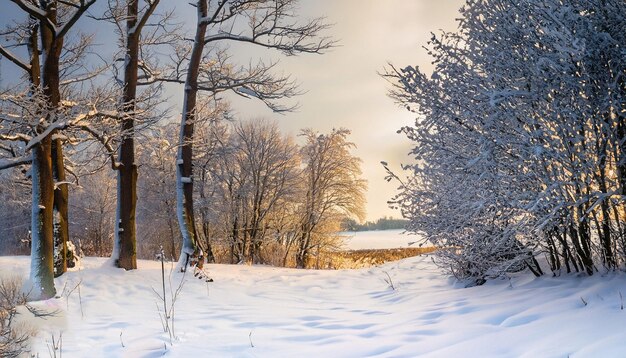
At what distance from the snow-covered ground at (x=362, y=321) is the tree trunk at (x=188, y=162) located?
1.97 metres

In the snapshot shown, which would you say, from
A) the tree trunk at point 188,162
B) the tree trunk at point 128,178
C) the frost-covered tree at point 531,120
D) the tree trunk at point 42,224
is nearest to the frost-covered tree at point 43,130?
the tree trunk at point 42,224

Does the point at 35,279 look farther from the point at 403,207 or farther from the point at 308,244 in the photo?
the point at 308,244

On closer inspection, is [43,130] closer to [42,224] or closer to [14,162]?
[14,162]

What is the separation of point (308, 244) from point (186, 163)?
12.5 metres

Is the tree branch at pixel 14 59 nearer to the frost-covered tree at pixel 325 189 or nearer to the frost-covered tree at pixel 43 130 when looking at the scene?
the frost-covered tree at pixel 43 130

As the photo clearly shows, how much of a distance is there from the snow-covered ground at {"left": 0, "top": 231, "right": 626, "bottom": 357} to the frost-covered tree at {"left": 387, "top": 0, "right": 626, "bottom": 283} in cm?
76

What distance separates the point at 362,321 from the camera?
5.06m

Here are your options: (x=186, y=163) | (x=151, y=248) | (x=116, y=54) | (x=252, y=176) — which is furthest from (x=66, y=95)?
(x=151, y=248)

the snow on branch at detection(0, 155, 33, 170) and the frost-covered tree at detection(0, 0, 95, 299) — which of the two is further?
the snow on branch at detection(0, 155, 33, 170)

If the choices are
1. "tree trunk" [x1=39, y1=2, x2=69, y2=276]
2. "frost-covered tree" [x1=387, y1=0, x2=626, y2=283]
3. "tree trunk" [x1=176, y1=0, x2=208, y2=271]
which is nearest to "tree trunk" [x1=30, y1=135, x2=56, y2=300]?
"tree trunk" [x1=39, y1=2, x2=69, y2=276]

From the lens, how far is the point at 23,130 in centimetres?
884

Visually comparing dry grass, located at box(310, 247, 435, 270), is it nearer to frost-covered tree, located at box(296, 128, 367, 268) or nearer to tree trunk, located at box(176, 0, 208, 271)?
frost-covered tree, located at box(296, 128, 367, 268)

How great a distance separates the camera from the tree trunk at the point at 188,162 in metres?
10.6

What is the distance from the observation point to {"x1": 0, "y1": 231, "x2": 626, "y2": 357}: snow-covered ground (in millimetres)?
3348
